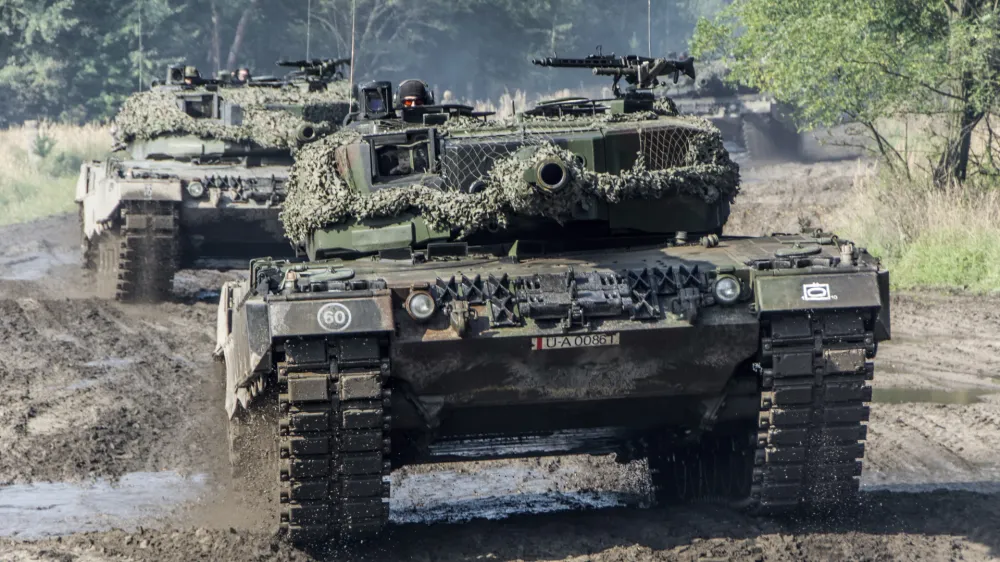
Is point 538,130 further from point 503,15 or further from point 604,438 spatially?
point 503,15

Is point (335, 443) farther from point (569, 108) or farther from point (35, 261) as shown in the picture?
point (35, 261)

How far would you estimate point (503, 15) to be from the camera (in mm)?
50062

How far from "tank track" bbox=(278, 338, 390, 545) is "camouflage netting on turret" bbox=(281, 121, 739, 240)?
130cm

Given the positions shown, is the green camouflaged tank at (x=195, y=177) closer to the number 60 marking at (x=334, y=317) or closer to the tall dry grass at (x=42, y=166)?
the tall dry grass at (x=42, y=166)

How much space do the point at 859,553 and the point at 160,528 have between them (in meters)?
3.85

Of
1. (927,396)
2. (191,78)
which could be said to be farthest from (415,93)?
(191,78)

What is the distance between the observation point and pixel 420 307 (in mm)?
7793

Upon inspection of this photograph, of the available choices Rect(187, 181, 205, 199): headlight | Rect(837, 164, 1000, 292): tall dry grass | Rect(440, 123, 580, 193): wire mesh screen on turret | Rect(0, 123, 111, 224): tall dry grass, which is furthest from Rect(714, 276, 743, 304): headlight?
Rect(0, 123, 111, 224): tall dry grass

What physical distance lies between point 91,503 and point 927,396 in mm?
6409

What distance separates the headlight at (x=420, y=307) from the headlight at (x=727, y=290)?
58.1 inches

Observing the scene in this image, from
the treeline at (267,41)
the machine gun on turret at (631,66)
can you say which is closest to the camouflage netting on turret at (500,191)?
the machine gun on turret at (631,66)

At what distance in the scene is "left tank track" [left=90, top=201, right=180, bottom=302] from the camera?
16.3m

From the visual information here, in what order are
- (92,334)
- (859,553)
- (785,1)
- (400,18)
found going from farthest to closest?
1. (400,18)
2. (785,1)
3. (92,334)
4. (859,553)

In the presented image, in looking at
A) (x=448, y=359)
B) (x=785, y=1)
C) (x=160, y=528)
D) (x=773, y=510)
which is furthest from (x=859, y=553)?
(x=785, y=1)
